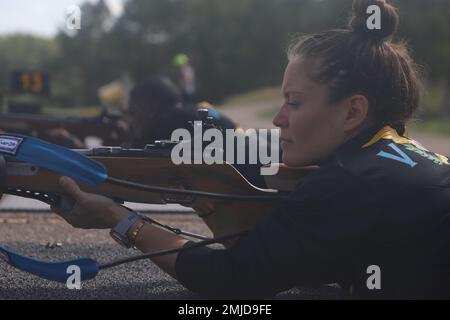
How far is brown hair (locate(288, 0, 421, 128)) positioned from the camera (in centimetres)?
251

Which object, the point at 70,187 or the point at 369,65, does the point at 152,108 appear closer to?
the point at 70,187

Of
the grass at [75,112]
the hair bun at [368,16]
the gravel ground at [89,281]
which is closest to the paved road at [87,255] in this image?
the gravel ground at [89,281]

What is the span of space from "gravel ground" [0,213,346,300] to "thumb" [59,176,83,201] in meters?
0.47

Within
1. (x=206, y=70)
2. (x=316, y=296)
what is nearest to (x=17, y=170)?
(x=316, y=296)

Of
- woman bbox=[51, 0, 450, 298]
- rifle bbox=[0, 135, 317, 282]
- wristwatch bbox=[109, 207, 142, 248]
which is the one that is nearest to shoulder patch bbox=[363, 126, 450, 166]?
woman bbox=[51, 0, 450, 298]

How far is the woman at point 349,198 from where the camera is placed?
7.71 ft

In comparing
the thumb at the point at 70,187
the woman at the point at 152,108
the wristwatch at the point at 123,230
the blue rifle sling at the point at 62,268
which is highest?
the woman at the point at 152,108

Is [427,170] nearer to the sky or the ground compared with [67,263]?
nearer to the sky

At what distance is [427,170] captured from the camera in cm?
244

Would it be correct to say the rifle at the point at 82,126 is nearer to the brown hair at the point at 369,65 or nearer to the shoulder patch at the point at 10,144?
the shoulder patch at the point at 10,144

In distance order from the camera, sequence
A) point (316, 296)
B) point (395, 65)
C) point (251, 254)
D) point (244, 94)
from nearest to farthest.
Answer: point (251, 254) → point (395, 65) → point (316, 296) → point (244, 94)

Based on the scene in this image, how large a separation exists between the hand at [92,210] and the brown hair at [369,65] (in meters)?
0.86
